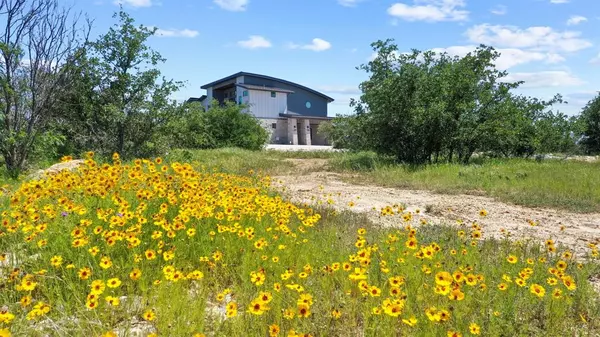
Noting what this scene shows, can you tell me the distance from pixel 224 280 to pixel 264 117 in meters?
32.5

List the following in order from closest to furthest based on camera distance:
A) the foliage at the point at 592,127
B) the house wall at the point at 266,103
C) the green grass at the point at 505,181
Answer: the green grass at the point at 505,181, the foliage at the point at 592,127, the house wall at the point at 266,103

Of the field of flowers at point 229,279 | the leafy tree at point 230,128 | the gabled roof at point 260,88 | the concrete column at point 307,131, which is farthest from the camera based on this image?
the concrete column at point 307,131

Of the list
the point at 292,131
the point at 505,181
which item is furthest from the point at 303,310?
the point at 292,131

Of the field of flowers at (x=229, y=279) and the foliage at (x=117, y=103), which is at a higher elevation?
the foliage at (x=117, y=103)

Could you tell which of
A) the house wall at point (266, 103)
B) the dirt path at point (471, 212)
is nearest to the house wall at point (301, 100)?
the house wall at point (266, 103)

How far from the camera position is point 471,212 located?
676cm

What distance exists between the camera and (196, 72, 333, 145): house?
113 ft

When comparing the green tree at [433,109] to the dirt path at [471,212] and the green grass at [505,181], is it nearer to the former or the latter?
the green grass at [505,181]

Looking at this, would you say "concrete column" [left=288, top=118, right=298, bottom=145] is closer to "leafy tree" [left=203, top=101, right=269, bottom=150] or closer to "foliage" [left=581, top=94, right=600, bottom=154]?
"leafy tree" [left=203, top=101, right=269, bottom=150]

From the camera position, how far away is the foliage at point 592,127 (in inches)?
1057

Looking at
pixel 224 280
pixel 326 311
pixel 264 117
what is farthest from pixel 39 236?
pixel 264 117

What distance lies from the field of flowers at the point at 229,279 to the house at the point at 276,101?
95.6 feet

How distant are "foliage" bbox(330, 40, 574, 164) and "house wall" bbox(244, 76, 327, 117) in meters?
22.8

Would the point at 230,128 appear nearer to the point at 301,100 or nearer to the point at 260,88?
the point at 260,88
